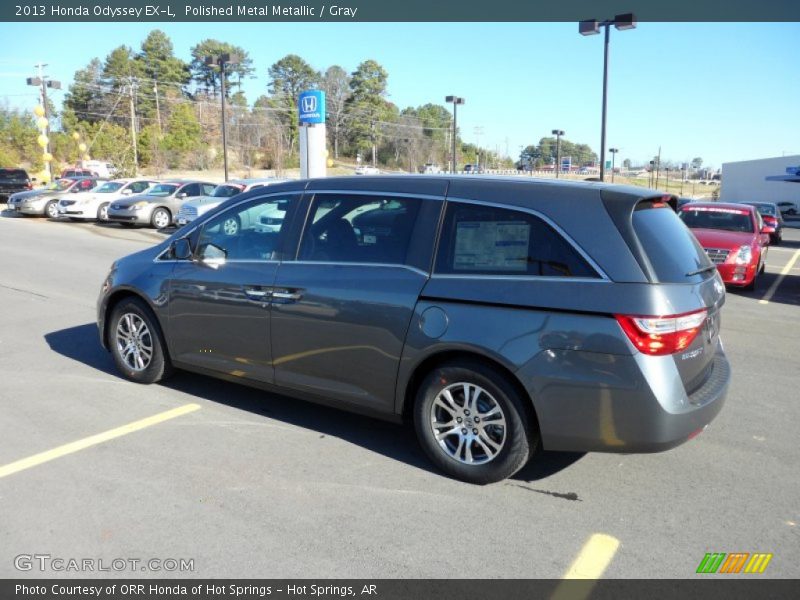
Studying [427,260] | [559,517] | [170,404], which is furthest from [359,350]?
[170,404]

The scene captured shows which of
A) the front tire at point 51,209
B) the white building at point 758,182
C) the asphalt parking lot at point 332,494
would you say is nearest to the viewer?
the asphalt parking lot at point 332,494

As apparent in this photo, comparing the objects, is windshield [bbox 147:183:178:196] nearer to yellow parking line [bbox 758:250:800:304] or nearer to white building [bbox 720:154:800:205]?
yellow parking line [bbox 758:250:800:304]

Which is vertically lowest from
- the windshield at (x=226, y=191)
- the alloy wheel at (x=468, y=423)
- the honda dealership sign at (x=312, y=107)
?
the alloy wheel at (x=468, y=423)

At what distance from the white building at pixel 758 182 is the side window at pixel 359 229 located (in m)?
53.0

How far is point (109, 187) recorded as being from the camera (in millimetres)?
25625

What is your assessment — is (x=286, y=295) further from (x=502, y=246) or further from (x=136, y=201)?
(x=136, y=201)

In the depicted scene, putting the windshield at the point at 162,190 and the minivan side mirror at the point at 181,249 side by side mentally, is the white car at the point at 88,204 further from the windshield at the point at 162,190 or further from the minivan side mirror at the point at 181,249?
the minivan side mirror at the point at 181,249

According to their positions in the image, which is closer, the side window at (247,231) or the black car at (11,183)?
the side window at (247,231)

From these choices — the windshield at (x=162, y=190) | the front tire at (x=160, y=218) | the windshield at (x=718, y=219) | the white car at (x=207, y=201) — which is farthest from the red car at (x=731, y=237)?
the windshield at (x=162, y=190)

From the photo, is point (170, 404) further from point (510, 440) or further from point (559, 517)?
point (559, 517)

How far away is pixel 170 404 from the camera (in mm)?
5301

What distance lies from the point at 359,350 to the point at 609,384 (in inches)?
61.3

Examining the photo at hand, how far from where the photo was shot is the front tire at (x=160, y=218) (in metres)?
21.9
